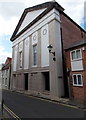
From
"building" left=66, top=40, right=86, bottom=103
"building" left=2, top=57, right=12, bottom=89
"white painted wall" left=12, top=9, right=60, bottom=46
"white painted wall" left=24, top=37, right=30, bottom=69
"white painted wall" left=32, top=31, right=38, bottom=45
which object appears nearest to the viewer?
"building" left=66, top=40, right=86, bottom=103

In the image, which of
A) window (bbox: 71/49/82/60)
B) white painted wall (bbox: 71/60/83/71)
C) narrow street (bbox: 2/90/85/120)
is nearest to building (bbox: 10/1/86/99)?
window (bbox: 71/49/82/60)

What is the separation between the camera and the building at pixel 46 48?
39.9 ft

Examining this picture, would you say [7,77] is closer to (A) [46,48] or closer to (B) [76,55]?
(A) [46,48]

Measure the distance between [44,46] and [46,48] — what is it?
1.73 feet

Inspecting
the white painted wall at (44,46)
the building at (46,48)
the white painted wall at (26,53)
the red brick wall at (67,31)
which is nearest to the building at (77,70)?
the building at (46,48)

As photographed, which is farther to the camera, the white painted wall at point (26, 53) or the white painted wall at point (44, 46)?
the white painted wall at point (26, 53)

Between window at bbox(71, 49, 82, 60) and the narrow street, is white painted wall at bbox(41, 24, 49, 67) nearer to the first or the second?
window at bbox(71, 49, 82, 60)

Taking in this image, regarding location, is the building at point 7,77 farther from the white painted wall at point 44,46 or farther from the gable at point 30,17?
the white painted wall at point 44,46

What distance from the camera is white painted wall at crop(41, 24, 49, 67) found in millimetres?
13771

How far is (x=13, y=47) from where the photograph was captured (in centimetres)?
2427

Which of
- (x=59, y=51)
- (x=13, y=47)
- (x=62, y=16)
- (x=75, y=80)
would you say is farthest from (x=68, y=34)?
(x=13, y=47)

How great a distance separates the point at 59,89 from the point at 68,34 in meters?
7.54

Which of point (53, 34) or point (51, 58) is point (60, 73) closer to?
point (51, 58)

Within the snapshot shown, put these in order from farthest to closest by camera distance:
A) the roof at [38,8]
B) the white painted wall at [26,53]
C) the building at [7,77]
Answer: the building at [7,77], the white painted wall at [26,53], the roof at [38,8]
